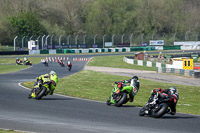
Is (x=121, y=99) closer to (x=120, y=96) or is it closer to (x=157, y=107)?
(x=120, y=96)

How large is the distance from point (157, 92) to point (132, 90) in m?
2.28

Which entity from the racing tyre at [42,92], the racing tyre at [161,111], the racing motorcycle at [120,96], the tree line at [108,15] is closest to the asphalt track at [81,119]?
the racing tyre at [161,111]

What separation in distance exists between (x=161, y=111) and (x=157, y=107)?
20 centimetres

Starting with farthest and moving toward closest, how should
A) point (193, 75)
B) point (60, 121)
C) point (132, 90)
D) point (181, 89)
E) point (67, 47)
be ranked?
1. point (67, 47)
2. point (193, 75)
3. point (181, 89)
4. point (132, 90)
5. point (60, 121)

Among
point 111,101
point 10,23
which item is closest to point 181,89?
point 111,101

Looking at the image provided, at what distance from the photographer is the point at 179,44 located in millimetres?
94312

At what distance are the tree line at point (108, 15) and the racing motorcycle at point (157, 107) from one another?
87.6 m

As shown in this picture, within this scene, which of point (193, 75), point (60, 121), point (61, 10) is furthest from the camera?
point (61, 10)

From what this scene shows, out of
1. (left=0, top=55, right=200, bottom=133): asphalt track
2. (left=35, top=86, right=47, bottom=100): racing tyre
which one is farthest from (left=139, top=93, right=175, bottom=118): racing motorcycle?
(left=35, top=86, right=47, bottom=100): racing tyre

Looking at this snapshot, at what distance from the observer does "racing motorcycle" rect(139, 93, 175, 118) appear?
41.2 ft

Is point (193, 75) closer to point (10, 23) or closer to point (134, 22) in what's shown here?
point (10, 23)

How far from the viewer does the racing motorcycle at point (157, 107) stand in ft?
41.2

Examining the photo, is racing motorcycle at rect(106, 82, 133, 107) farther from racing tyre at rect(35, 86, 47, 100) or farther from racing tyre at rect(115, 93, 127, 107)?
racing tyre at rect(35, 86, 47, 100)

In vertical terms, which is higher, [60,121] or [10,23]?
[10,23]
